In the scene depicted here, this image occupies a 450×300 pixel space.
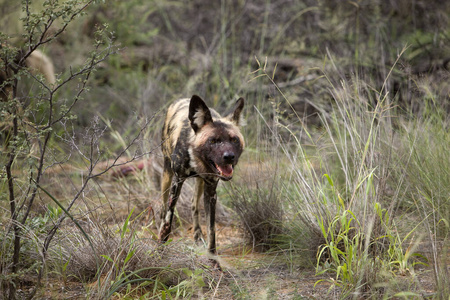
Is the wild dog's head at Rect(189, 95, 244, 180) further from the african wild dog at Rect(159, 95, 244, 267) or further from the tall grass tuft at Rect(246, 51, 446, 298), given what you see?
the tall grass tuft at Rect(246, 51, 446, 298)

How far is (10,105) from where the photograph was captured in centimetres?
261

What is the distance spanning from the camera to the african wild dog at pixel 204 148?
11.2 feet

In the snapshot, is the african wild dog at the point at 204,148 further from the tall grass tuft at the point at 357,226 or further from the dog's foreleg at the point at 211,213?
the tall grass tuft at the point at 357,226

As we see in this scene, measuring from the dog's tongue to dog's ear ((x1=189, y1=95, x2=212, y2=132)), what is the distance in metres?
0.37

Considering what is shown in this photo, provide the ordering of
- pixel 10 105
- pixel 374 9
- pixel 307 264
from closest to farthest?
pixel 10 105, pixel 307 264, pixel 374 9

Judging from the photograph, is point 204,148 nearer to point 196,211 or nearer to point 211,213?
point 211,213

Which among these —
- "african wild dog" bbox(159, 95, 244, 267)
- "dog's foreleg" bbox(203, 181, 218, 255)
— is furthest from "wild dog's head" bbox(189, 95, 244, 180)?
"dog's foreleg" bbox(203, 181, 218, 255)

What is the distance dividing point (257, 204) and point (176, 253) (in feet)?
3.46

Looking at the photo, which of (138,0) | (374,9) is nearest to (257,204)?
(374,9)

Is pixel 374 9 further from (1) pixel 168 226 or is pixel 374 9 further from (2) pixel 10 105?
(2) pixel 10 105

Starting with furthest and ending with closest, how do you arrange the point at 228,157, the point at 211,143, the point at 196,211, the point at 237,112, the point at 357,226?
the point at 196,211, the point at 237,112, the point at 211,143, the point at 228,157, the point at 357,226

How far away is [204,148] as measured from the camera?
3469mm

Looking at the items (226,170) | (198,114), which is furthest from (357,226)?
(198,114)

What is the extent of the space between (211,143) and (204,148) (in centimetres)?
7
